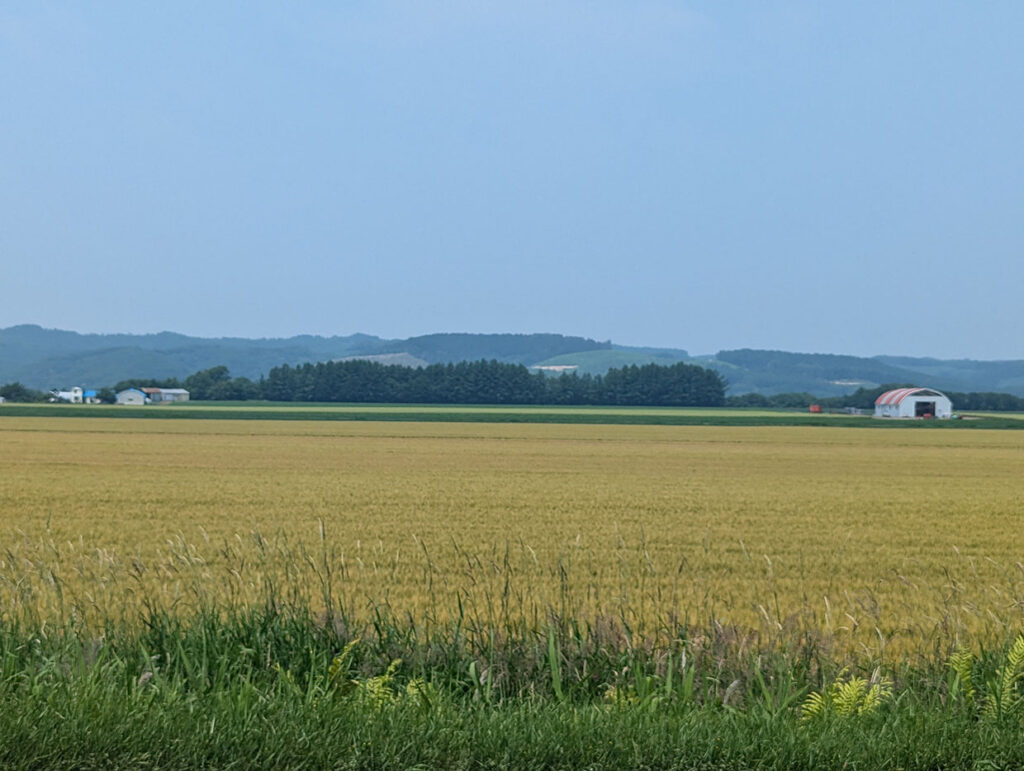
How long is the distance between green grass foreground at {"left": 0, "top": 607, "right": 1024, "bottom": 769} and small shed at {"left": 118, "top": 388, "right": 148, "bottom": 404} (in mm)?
158164

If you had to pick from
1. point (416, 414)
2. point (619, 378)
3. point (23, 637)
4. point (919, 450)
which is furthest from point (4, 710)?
point (619, 378)

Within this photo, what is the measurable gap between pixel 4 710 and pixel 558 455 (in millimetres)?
44294

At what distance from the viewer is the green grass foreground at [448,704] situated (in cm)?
520

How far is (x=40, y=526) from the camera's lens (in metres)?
19.9

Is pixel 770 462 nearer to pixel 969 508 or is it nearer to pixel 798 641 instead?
pixel 969 508

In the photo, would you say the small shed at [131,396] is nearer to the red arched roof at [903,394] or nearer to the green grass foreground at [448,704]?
the red arched roof at [903,394]

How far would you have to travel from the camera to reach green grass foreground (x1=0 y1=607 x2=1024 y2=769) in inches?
205

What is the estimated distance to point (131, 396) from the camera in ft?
520

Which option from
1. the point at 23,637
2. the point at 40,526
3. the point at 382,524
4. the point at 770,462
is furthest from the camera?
the point at 770,462

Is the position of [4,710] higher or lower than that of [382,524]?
higher

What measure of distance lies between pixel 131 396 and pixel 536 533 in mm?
151368

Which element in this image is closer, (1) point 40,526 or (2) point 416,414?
Result: (1) point 40,526

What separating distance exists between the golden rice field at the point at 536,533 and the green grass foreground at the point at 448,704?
378 mm

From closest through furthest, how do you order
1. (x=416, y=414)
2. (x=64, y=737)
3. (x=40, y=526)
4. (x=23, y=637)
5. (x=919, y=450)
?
(x=64, y=737) < (x=23, y=637) < (x=40, y=526) < (x=919, y=450) < (x=416, y=414)
